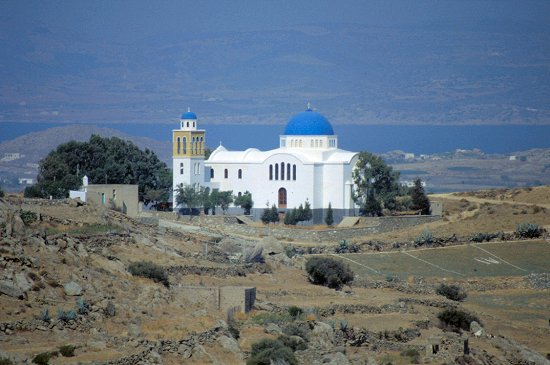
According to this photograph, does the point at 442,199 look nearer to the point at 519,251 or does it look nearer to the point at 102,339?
the point at 519,251

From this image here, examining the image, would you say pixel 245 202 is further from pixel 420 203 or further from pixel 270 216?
pixel 420 203

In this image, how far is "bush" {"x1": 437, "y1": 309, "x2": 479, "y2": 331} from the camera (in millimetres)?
36562

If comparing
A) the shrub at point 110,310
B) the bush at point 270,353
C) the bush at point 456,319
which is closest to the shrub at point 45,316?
the shrub at point 110,310

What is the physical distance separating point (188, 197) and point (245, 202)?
319 centimetres

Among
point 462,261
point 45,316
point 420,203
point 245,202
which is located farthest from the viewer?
point 245,202

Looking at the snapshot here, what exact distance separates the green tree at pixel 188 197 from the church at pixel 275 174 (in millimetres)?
1366

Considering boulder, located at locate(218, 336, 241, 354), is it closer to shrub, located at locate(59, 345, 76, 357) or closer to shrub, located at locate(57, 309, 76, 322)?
shrub, located at locate(57, 309, 76, 322)

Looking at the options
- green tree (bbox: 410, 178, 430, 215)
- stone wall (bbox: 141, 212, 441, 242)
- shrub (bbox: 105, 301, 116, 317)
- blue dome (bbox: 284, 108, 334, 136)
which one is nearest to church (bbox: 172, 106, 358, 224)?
blue dome (bbox: 284, 108, 334, 136)

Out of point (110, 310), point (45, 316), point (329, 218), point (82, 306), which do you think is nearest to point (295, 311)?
point (110, 310)

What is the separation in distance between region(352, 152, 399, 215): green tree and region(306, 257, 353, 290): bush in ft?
88.2

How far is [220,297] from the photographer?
32.8m

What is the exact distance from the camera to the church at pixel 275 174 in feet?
236

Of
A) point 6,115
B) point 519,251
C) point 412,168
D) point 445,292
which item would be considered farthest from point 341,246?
point 6,115

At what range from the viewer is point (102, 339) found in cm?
2653
